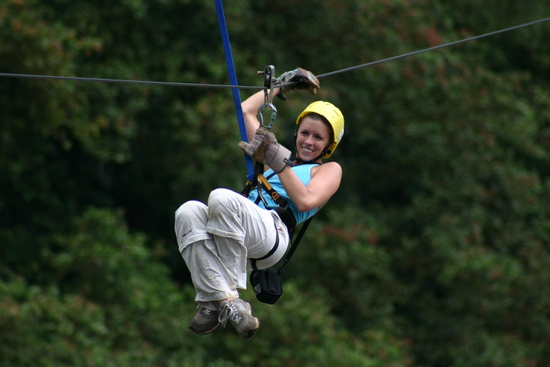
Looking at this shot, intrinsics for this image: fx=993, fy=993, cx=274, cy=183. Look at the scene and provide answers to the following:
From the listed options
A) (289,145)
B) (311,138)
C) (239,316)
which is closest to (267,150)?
(311,138)

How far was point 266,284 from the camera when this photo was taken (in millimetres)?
4723

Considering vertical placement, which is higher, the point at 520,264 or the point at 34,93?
the point at 34,93

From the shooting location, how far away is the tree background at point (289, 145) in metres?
9.89

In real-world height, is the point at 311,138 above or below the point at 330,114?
below

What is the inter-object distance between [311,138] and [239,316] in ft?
3.35

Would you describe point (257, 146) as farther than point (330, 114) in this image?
No

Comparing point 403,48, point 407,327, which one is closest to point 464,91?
point 403,48

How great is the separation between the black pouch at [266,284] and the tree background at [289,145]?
484 cm

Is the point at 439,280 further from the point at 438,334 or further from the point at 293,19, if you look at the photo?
the point at 293,19

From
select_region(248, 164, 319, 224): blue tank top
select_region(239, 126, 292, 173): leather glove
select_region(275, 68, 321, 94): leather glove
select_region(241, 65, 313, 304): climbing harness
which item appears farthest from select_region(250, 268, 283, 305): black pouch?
select_region(275, 68, 321, 94): leather glove

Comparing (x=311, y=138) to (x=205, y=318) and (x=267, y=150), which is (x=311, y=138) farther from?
(x=205, y=318)

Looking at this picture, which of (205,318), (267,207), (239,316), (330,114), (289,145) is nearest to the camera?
(239,316)

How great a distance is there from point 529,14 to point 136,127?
5.62 m

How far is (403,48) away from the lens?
11.9m
